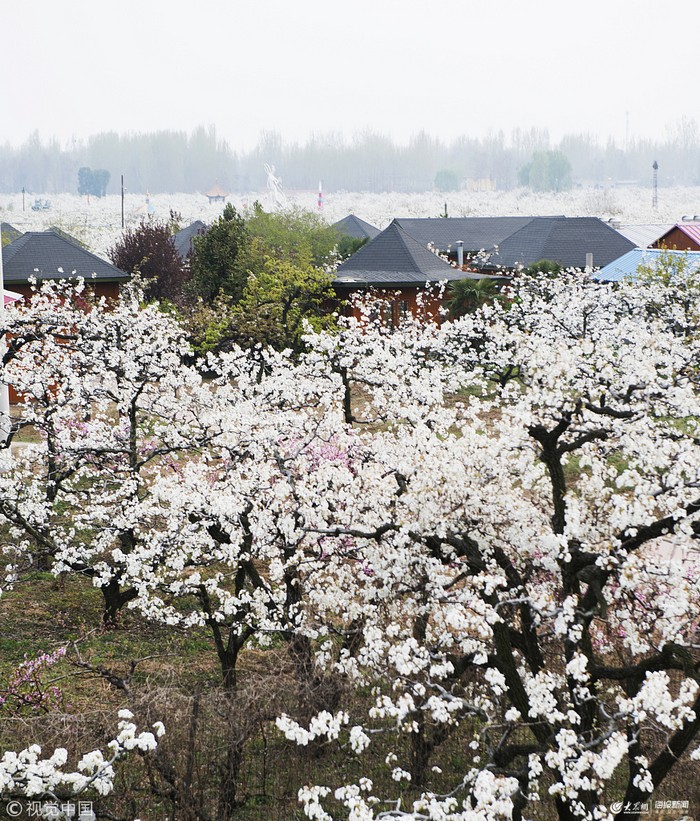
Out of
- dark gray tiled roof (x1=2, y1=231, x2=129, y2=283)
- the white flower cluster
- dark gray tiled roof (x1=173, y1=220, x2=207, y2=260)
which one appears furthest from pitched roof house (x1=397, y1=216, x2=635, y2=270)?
the white flower cluster

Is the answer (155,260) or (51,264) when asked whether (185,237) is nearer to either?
(155,260)

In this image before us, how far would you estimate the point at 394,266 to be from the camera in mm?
39594

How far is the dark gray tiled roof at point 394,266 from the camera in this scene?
1470 inches

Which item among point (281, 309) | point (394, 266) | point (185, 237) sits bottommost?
point (281, 309)

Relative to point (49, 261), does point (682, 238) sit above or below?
above

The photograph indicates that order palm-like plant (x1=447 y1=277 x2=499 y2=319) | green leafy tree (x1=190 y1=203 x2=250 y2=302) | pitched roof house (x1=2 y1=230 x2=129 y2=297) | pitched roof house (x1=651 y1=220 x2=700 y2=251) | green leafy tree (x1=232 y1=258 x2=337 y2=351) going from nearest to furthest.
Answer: green leafy tree (x1=232 y1=258 x2=337 y2=351), palm-like plant (x1=447 y1=277 x2=499 y2=319), pitched roof house (x1=2 y1=230 x2=129 y2=297), green leafy tree (x1=190 y1=203 x2=250 y2=302), pitched roof house (x1=651 y1=220 x2=700 y2=251)

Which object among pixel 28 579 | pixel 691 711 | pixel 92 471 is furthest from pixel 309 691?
pixel 28 579

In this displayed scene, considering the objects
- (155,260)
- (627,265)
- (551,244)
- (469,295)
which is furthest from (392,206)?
(469,295)

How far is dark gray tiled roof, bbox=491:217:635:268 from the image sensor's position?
5153 cm

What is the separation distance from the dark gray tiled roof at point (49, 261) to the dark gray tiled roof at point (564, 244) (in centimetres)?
2371

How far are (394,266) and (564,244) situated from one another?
17237 millimetres

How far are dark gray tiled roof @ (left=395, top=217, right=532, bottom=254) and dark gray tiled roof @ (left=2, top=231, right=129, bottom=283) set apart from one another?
26.3 metres

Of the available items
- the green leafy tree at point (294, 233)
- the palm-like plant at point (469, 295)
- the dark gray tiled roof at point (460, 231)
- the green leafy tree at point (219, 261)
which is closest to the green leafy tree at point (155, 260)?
the green leafy tree at point (219, 261)

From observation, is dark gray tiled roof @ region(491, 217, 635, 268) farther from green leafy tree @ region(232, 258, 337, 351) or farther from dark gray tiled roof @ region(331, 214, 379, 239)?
green leafy tree @ region(232, 258, 337, 351)
